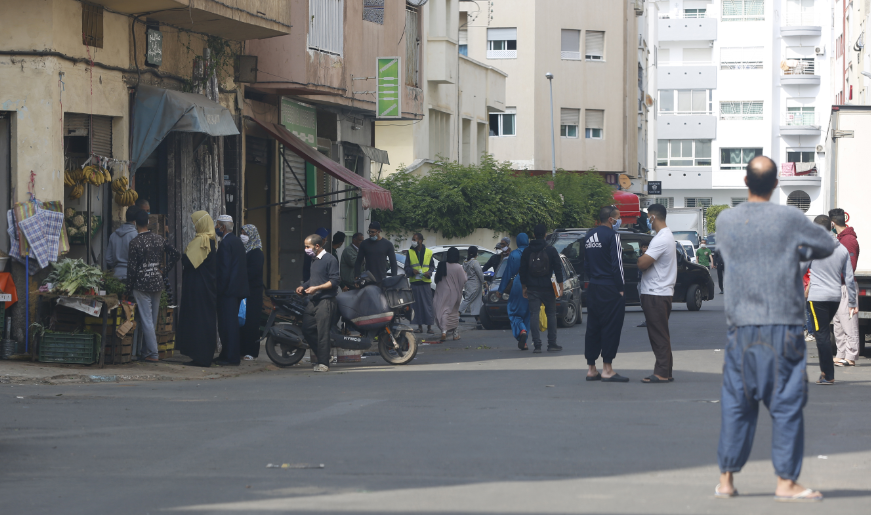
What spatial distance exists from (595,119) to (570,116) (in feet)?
4.70

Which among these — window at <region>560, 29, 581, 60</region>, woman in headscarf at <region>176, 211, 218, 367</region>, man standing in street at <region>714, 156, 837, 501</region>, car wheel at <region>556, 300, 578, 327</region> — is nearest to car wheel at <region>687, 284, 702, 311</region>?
car wheel at <region>556, 300, 578, 327</region>

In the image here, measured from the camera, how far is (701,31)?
90000 mm

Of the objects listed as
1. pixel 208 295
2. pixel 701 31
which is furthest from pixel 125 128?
pixel 701 31

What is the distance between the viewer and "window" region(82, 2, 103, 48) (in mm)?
14609

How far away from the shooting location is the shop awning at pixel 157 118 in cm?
1543

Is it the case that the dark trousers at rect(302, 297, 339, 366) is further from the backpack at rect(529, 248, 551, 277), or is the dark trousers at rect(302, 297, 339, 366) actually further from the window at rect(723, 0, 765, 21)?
the window at rect(723, 0, 765, 21)

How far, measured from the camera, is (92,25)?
14.8 metres

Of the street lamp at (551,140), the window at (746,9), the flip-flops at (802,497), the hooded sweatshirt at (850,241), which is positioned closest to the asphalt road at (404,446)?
the flip-flops at (802,497)

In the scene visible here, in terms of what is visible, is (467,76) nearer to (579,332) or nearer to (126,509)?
(579,332)

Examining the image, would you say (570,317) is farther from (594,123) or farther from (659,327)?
(594,123)

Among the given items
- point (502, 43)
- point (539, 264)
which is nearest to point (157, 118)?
point (539, 264)

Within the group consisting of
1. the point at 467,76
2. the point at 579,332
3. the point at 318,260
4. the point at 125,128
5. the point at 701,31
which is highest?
the point at 701,31

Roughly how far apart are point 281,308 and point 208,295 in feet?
3.23

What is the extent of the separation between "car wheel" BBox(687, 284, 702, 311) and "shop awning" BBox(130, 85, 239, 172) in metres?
15.2
